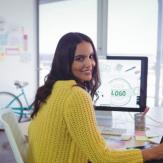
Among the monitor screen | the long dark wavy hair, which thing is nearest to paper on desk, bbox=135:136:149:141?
the monitor screen

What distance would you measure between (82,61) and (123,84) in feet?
1.96

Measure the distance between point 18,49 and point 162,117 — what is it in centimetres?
299

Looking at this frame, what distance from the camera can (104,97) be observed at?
6.42 ft

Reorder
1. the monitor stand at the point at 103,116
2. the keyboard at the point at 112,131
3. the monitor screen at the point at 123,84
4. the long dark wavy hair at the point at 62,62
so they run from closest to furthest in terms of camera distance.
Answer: the long dark wavy hair at the point at 62,62 < the keyboard at the point at 112,131 < the monitor screen at the point at 123,84 < the monitor stand at the point at 103,116

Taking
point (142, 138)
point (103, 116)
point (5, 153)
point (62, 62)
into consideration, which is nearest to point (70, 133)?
point (62, 62)

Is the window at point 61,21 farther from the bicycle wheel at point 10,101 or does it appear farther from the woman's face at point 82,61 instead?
the woman's face at point 82,61

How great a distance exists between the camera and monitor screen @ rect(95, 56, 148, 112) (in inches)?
74.3

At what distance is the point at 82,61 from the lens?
54.7 inches

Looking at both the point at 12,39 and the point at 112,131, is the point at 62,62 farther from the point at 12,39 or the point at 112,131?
the point at 12,39

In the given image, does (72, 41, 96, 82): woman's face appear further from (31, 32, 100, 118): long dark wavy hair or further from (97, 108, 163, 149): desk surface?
(97, 108, 163, 149): desk surface

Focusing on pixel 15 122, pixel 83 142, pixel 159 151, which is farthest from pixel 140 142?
pixel 15 122

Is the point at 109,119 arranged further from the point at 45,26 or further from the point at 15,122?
the point at 45,26

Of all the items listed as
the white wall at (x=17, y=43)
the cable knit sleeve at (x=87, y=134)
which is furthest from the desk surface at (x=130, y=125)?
the white wall at (x=17, y=43)

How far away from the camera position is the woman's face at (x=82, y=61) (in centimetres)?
136
